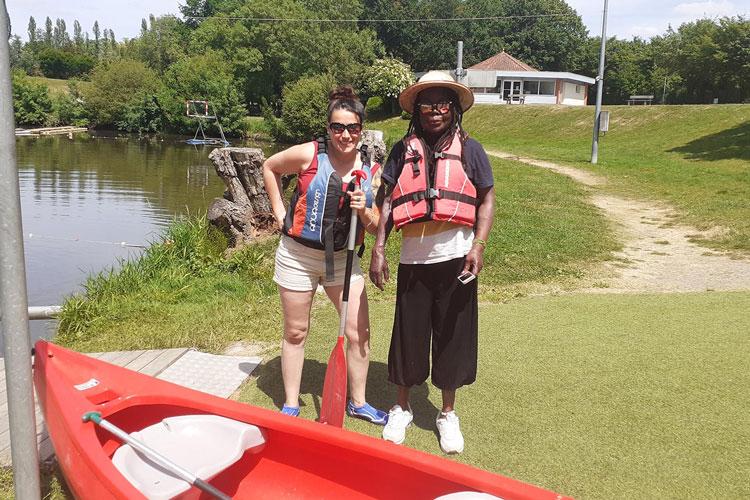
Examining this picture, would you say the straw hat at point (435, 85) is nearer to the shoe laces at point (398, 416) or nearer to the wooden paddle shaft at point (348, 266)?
the wooden paddle shaft at point (348, 266)

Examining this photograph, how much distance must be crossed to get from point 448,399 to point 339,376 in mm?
607

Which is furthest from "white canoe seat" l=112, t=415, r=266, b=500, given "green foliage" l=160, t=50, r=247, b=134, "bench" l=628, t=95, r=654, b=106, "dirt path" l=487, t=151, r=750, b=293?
"bench" l=628, t=95, r=654, b=106

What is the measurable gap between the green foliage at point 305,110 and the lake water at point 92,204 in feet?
20.5

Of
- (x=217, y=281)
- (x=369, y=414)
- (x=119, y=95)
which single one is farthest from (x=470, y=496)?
(x=119, y=95)

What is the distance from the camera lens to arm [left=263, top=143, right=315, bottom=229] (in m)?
3.32

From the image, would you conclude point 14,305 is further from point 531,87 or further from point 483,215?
point 531,87

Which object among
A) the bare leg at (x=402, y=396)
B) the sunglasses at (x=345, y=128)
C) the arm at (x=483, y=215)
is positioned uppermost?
the sunglasses at (x=345, y=128)

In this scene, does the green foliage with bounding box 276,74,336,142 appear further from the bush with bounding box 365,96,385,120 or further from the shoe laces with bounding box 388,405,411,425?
the shoe laces with bounding box 388,405,411,425

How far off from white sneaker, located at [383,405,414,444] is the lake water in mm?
4571

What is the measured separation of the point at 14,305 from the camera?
2.20 m

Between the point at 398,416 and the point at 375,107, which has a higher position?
the point at 375,107

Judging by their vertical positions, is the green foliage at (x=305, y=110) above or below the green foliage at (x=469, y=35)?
below

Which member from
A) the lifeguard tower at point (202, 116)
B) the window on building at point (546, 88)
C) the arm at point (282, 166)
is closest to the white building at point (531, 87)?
the window on building at point (546, 88)

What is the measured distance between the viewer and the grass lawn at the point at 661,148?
1210 cm
